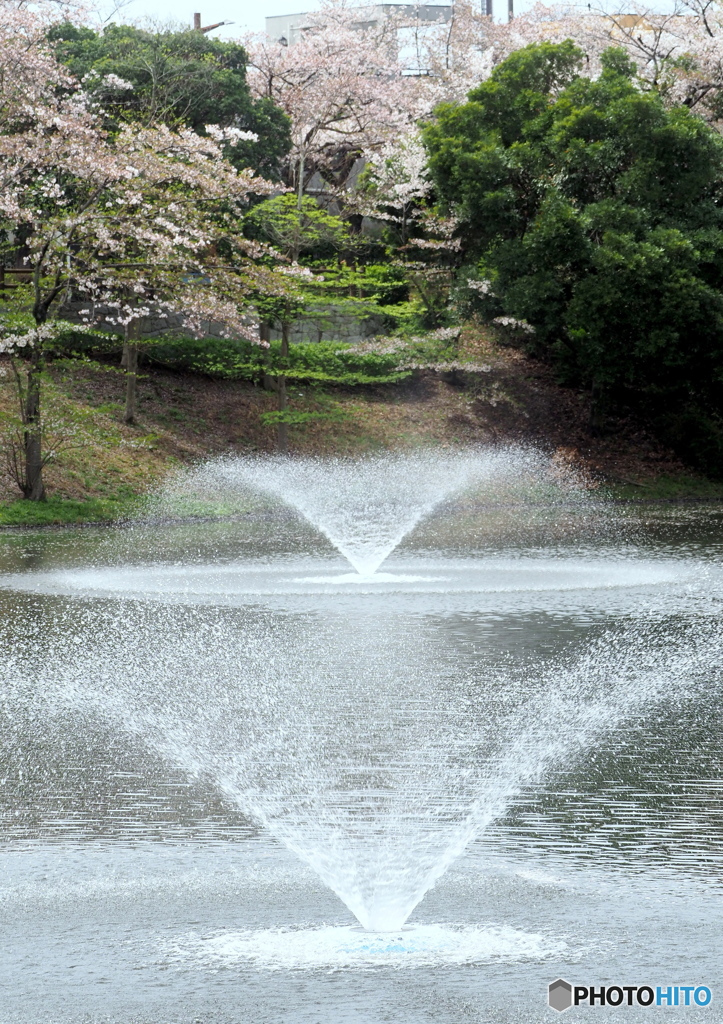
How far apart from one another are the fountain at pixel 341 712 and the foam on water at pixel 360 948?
11 millimetres

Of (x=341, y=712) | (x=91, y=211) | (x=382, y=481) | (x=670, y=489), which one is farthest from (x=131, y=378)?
(x=341, y=712)

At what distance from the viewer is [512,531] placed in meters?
20.9

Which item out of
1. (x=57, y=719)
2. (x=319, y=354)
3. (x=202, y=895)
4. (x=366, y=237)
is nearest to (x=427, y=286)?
(x=366, y=237)

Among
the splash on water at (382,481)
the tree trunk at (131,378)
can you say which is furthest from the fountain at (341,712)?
the tree trunk at (131,378)

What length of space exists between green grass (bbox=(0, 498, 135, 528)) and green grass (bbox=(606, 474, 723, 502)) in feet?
38.1

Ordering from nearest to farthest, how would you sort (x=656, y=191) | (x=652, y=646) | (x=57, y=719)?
(x=57, y=719) → (x=652, y=646) → (x=656, y=191)

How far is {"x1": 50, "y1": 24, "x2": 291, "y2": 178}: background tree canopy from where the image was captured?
27.2 metres

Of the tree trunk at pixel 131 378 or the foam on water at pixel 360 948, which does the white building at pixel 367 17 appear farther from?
the foam on water at pixel 360 948

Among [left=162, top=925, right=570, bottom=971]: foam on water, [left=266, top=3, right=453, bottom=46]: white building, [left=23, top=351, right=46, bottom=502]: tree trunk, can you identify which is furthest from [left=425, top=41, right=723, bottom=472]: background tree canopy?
[left=162, top=925, right=570, bottom=971]: foam on water

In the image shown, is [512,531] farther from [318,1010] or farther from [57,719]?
[318,1010]

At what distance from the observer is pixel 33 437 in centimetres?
2084

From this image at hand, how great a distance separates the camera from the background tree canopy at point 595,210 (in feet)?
89.4

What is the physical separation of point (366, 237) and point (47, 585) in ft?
72.1

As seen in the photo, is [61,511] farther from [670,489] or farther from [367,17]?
[367,17]
